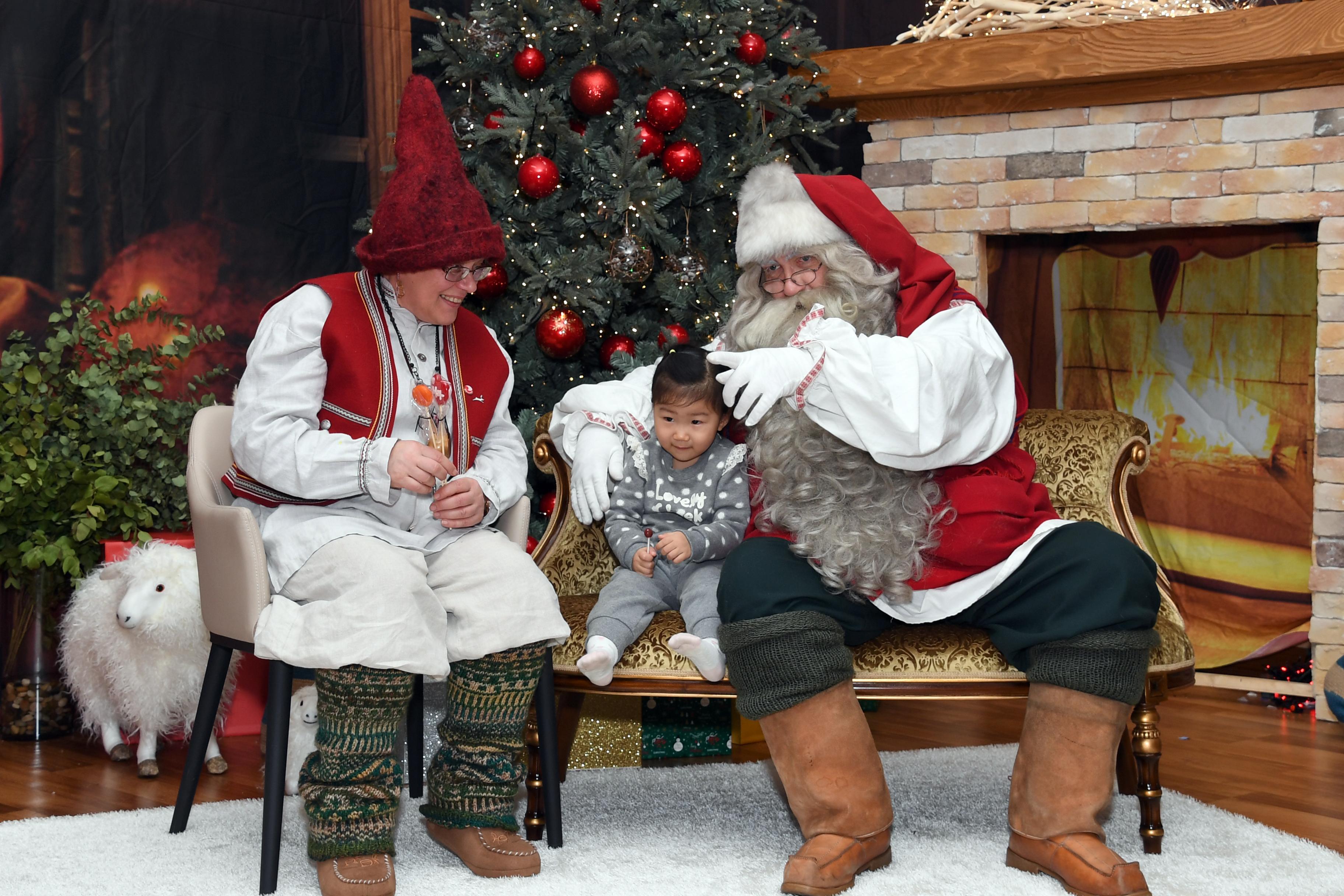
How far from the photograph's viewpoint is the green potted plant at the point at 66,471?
3441 millimetres

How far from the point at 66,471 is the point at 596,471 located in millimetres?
1622

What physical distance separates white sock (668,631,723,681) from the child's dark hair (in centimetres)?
49

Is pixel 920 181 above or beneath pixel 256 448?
above

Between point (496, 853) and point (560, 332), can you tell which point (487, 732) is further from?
point (560, 332)

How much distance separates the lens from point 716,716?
3.45m

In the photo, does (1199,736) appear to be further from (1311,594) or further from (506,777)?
(506,777)

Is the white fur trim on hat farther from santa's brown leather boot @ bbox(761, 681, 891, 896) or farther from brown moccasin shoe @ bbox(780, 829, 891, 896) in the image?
brown moccasin shoe @ bbox(780, 829, 891, 896)

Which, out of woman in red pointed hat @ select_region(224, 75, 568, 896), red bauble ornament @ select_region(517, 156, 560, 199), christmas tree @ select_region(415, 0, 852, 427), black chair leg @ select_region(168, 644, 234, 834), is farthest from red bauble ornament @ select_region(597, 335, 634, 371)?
black chair leg @ select_region(168, 644, 234, 834)

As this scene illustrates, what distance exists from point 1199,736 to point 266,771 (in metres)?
2.52

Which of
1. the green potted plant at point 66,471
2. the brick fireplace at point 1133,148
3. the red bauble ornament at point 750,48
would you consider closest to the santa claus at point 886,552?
the red bauble ornament at point 750,48

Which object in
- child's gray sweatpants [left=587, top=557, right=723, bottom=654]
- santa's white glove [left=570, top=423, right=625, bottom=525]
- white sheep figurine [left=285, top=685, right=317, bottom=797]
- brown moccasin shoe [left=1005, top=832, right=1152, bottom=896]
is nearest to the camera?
brown moccasin shoe [left=1005, top=832, right=1152, bottom=896]

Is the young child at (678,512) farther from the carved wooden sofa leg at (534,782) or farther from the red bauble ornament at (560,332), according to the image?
the red bauble ornament at (560,332)

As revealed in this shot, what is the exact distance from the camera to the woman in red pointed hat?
2.23 m

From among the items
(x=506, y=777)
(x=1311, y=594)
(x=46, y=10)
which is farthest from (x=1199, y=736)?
(x=46, y=10)
